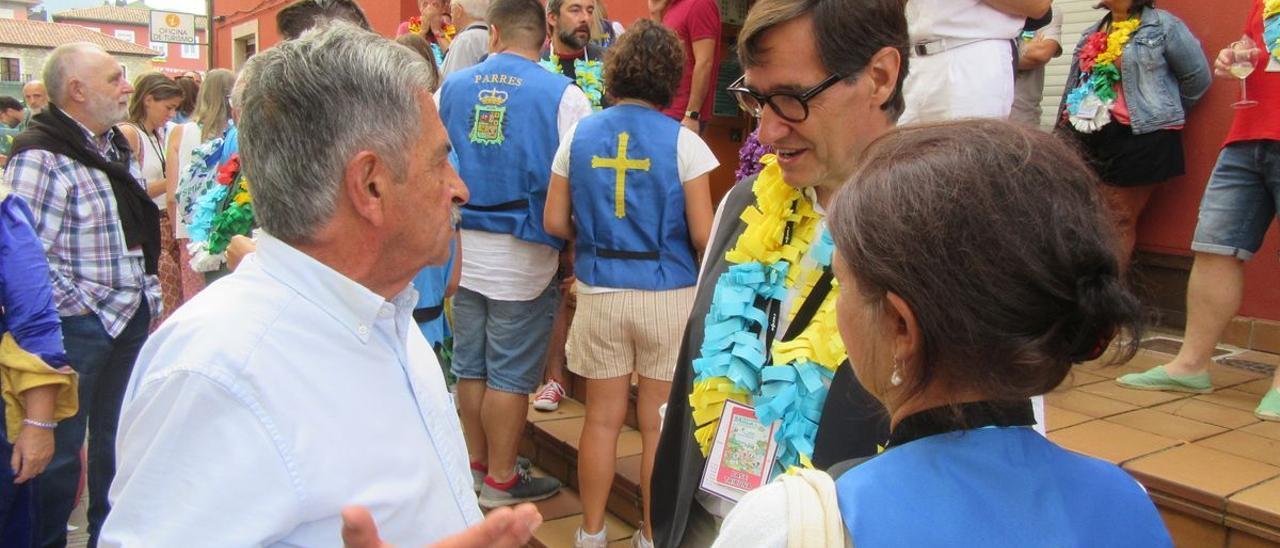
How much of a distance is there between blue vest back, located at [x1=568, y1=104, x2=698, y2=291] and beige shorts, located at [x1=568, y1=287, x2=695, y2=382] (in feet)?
0.19

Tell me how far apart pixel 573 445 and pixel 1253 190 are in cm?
299

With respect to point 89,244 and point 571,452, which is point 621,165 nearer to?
point 571,452

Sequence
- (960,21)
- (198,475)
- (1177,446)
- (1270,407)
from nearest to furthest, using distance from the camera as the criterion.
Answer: (198,475), (960,21), (1177,446), (1270,407)

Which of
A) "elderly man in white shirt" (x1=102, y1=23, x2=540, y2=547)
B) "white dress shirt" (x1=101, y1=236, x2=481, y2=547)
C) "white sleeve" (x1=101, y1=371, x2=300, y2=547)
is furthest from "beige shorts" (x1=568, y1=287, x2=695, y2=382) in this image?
"white sleeve" (x1=101, y1=371, x2=300, y2=547)

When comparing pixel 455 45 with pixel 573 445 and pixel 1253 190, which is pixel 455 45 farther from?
pixel 1253 190

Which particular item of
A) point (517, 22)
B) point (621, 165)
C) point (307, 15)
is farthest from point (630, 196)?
point (307, 15)

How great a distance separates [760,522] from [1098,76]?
4.25 metres

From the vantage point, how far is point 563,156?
378 centimetres

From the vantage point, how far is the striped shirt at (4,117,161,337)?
3525 mm

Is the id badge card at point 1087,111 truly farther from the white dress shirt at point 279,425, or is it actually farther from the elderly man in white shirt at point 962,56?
the white dress shirt at point 279,425

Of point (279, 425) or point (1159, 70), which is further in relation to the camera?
point (1159, 70)

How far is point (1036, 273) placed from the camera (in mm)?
958

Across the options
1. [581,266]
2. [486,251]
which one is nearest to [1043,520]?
[581,266]

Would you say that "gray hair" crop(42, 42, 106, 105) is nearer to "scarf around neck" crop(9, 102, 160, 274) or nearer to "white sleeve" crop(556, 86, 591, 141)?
"scarf around neck" crop(9, 102, 160, 274)
